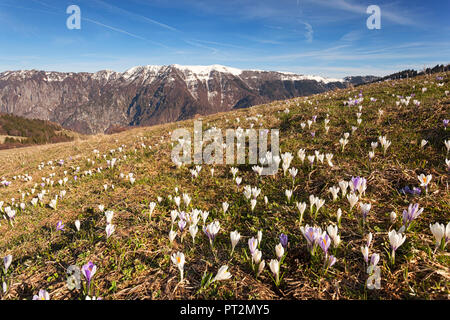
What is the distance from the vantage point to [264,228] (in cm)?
328

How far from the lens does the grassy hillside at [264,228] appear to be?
2311 millimetres

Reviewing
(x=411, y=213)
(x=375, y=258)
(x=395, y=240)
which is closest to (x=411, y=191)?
(x=411, y=213)

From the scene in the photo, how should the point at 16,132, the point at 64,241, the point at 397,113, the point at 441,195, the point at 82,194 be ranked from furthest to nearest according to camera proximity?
the point at 16,132 → the point at 397,113 → the point at 82,194 → the point at 64,241 → the point at 441,195

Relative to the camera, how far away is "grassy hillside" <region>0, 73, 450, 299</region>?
2311mm

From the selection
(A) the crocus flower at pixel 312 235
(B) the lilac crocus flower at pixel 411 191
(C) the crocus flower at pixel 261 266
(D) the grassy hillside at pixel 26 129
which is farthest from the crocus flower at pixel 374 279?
(D) the grassy hillside at pixel 26 129

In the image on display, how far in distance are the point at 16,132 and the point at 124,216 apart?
503 ft

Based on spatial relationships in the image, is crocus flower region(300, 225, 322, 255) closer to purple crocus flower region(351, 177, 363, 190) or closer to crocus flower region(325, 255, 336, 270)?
crocus flower region(325, 255, 336, 270)

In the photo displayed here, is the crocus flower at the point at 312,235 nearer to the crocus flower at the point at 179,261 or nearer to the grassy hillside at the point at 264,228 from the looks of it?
the grassy hillside at the point at 264,228

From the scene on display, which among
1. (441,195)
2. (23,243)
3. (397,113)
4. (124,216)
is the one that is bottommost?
(23,243)

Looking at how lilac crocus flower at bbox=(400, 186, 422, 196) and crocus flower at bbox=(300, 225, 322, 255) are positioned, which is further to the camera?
lilac crocus flower at bbox=(400, 186, 422, 196)

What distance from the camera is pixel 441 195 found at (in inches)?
122

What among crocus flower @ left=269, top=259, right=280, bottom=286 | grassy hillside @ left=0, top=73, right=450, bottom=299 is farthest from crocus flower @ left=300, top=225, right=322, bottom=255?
crocus flower @ left=269, top=259, right=280, bottom=286
